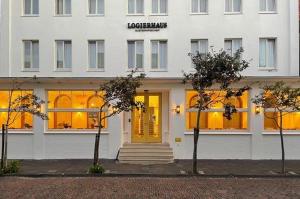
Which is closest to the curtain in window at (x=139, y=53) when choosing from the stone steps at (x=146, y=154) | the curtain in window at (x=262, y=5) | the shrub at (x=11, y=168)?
the stone steps at (x=146, y=154)

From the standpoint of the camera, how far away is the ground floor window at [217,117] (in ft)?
70.2

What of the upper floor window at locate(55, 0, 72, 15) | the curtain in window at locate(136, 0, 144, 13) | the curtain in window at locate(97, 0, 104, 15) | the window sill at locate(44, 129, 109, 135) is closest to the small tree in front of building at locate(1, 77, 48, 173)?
the window sill at locate(44, 129, 109, 135)

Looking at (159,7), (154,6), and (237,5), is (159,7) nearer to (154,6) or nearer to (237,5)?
(154,6)

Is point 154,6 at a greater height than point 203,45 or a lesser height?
greater

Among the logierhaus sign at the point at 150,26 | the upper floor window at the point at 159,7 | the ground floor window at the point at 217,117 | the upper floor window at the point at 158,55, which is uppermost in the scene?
the upper floor window at the point at 159,7

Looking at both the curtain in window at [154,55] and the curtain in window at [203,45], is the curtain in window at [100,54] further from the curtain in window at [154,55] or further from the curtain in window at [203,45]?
the curtain in window at [203,45]

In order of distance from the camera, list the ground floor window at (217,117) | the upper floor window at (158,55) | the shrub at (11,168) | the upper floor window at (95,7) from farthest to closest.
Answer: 1. the upper floor window at (95,7)
2. the upper floor window at (158,55)
3. the ground floor window at (217,117)
4. the shrub at (11,168)

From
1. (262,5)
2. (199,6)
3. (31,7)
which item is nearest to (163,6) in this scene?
(199,6)

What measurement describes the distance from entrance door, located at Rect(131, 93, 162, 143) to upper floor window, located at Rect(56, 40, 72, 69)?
4.44 metres

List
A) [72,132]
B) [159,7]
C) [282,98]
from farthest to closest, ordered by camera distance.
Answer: [159,7], [72,132], [282,98]

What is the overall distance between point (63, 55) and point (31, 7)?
3.31 m

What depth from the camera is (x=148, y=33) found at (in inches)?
854

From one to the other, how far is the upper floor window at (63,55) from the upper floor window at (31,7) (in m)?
2.23

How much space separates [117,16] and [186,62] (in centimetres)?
457
